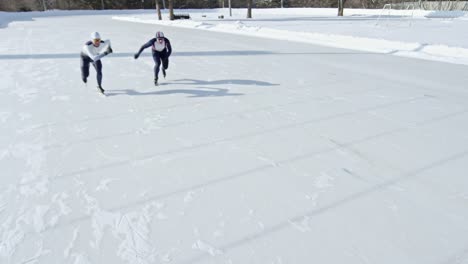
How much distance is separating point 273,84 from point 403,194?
4654mm

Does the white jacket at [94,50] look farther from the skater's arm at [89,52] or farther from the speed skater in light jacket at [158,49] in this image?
the speed skater in light jacket at [158,49]

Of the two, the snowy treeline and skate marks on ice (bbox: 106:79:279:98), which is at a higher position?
the snowy treeline

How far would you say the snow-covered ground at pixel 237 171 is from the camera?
2.47 metres

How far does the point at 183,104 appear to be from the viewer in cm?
602

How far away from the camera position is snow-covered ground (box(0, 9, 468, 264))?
2467 millimetres

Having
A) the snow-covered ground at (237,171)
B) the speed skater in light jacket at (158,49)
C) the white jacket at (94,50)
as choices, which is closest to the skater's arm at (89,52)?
the white jacket at (94,50)

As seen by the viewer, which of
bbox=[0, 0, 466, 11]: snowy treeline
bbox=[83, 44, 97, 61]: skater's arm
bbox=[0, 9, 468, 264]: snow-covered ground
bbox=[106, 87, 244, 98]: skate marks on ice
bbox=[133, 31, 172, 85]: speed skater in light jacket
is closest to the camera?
bbox=[0, 9, 468, 264]: snow-covered ground

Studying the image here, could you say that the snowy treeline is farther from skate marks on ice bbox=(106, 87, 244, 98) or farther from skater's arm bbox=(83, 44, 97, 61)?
skater's arm bbox=(83, 44, 97, 61)

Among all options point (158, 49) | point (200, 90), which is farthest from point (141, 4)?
point (200, 90)

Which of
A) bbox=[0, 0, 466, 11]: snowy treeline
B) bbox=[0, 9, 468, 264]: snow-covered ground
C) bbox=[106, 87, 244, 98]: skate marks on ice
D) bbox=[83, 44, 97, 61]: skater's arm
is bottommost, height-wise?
bbox=[0, 9, 468, 264]: snow-covered ground

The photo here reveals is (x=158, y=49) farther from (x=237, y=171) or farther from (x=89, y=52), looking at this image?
(x=237, y=171)

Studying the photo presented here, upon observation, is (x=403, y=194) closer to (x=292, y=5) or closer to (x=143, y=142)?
(x=143, y=142)

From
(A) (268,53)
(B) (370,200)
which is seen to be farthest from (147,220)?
(A) (268,53)

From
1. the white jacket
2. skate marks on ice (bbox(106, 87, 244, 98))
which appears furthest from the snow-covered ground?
the white jacket
